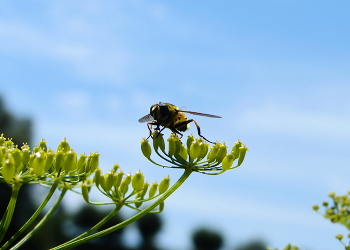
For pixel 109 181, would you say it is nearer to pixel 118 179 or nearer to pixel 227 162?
pixel 118 179

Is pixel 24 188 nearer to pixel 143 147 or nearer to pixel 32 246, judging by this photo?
pixel 32 246

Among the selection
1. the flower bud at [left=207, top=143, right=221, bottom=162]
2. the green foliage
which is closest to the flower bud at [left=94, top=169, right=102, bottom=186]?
the green foliage

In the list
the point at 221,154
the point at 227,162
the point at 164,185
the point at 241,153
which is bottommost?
the point at 164,185

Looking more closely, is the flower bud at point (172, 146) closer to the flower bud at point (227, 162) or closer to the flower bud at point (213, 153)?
the flower bud at point (213, 153)

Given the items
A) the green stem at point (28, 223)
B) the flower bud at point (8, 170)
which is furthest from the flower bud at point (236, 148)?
the flower bud at point (8, 170)

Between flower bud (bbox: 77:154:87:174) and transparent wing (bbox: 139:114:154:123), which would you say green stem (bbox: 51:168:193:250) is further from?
transparent wing (bbox: 139:114:154:123)

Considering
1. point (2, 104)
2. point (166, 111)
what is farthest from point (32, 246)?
point (166, 111)

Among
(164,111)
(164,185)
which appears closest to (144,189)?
(164,185)

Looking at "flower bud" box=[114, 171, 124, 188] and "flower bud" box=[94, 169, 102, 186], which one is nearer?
"flower bud" box=[94, 169, 102, 186]

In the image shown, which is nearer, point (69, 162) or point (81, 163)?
point (69, 162)

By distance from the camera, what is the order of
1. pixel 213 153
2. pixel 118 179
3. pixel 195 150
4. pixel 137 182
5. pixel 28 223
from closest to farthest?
pixel 28 223 < pixel 118 179 < pixel 137 182 < pixel 195 150 < pixel 213 153

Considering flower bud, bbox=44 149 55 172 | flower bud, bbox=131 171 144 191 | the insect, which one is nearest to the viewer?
flower bud, bbox=44 149 55 172
